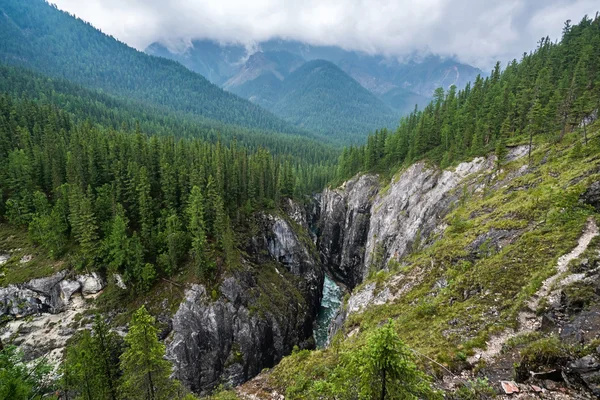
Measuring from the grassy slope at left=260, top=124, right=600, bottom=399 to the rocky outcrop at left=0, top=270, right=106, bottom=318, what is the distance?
41.2 metres

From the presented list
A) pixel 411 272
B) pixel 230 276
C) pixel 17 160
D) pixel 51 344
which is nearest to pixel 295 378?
pixel 411 272

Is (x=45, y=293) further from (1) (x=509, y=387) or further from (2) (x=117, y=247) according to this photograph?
(1) (x=509, y=387)

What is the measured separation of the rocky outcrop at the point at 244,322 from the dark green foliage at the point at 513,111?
45335mm

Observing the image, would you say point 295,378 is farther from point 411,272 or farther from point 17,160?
point 17,160

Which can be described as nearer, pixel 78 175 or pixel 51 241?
pixel 51 241

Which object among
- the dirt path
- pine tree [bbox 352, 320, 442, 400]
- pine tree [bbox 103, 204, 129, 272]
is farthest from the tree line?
pine tree [bbox 352, 320, 442, 400]

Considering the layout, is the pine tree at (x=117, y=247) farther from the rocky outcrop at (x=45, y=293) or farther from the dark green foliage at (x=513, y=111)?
the dark green foliage at (x=513, y=111)

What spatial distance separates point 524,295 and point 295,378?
60.9ft

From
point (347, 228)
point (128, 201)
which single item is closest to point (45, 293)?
point (128, 201)

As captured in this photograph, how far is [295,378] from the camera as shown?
24156 millimetres

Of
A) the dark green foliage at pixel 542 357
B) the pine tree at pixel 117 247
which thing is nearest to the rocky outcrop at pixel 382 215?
the dark green foliage at pixel 542 357

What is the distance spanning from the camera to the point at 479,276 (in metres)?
25.4

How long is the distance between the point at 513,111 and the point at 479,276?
5265cm

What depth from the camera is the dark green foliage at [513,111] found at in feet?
171
